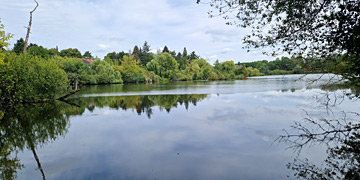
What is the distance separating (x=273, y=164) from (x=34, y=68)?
1631 centimetres

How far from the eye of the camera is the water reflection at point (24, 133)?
5506 millimetres

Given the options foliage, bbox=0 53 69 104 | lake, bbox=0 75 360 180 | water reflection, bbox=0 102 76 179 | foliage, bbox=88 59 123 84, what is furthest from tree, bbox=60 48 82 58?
lake, bbox=0 75 360 180

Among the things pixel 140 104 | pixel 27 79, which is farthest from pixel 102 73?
pixel 140 104

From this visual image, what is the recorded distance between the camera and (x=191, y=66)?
66625mm

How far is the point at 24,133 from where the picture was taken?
8.05 m

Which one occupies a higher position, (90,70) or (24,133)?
(90,70)

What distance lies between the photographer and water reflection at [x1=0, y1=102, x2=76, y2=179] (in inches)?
217

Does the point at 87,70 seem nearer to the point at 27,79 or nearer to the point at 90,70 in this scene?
the point at 90,70

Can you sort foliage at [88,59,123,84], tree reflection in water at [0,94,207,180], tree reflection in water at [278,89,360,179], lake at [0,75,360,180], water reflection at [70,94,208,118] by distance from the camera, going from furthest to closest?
foliage at [88,59,123,84] → water reflection at [70,94,208,118] → tree reflection in water at [0,94,207,180] → lake at [0,75,360,180] → tree reflection in water at [278,89,360,179]

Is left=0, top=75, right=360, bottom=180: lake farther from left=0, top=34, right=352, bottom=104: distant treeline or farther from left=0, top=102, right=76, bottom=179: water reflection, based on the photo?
left=0, top=34, right=352, bottom=104: distant treeline

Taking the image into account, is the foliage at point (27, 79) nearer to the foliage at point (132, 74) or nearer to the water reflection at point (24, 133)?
the water reflection at point (24, 133)

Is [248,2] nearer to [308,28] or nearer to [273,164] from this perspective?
[308,28]

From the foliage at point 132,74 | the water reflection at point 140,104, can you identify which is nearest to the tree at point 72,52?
the foliage at point 132,74

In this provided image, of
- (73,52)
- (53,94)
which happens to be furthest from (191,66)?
(53,94)
